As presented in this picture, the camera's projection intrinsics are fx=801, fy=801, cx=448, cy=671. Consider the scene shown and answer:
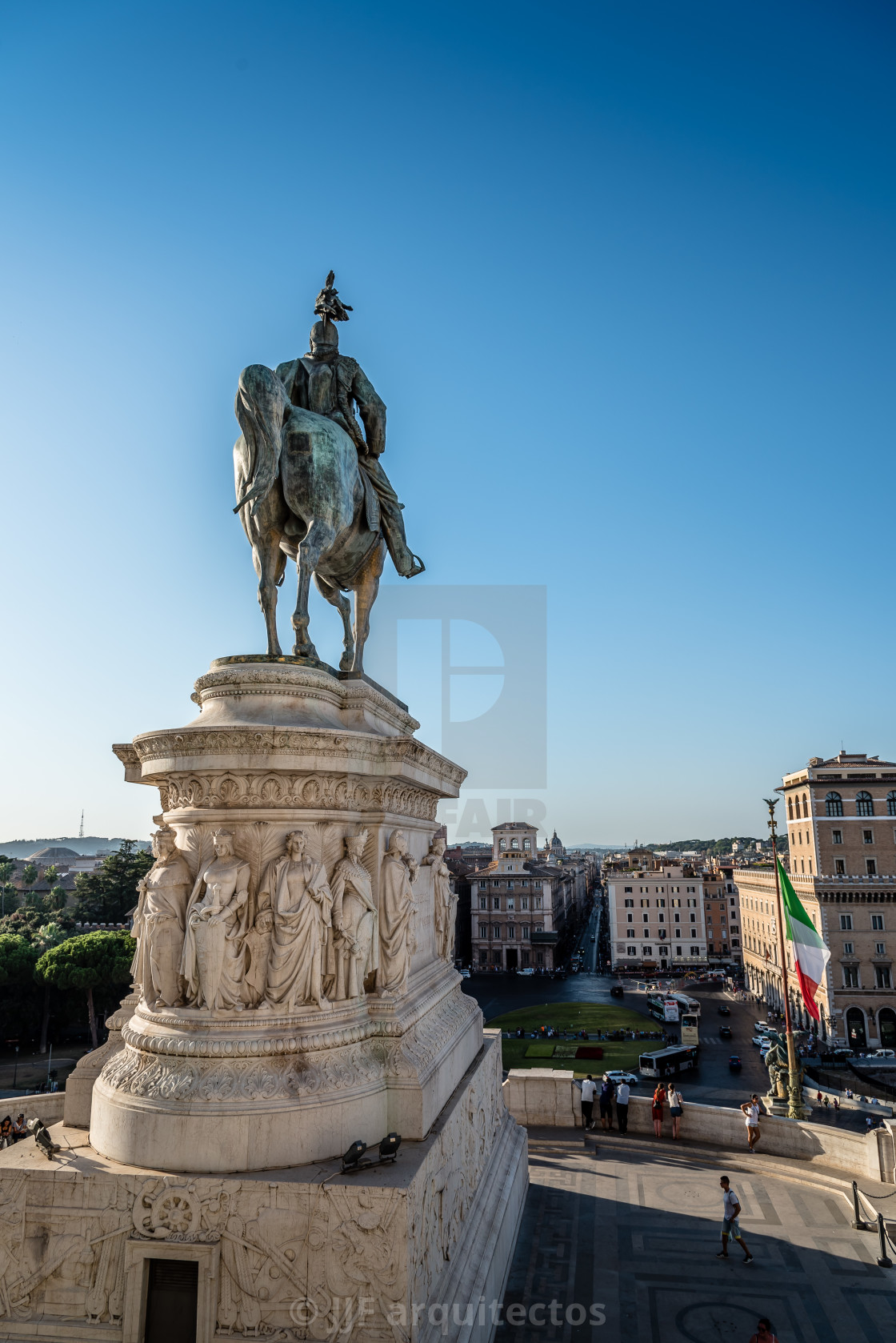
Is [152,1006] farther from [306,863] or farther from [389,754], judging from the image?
[389,754]

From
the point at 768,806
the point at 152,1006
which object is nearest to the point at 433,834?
the point at 152,1006

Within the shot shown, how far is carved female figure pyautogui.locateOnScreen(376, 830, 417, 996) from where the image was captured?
860 centimetres

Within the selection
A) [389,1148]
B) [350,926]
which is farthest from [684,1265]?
[350,926]

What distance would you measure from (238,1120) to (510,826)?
99142mm

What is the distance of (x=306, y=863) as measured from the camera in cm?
781

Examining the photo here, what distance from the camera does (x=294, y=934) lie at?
7.61 m

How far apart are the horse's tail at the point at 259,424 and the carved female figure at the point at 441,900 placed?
16.8 feet

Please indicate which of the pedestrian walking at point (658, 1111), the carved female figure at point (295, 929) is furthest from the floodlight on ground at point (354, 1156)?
Answer: the pedestrian walking at point (658, 1111)

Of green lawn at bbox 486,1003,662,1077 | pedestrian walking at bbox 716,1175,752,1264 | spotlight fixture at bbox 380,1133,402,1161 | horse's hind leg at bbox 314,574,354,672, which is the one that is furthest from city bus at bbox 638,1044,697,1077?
spotlight fixture at bbox 380,1133,402,1161

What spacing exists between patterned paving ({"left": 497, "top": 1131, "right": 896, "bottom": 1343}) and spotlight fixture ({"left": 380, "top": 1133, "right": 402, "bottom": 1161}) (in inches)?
133

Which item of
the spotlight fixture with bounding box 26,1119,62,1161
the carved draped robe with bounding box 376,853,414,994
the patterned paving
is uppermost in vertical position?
the carved draped robe with bounding box 376,853,414,994

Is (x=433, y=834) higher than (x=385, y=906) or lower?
higher

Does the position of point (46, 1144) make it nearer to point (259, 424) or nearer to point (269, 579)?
point (269, 579)

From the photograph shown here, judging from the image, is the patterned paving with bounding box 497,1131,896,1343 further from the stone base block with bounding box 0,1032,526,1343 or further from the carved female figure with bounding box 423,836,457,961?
the carved female figure with bounding box 423,836,457,961
